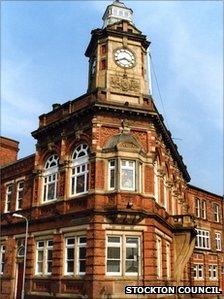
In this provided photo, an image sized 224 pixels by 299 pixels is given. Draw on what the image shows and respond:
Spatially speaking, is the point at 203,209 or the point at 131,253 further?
the point at 203,209

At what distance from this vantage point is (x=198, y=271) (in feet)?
134

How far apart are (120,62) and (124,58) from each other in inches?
18.0

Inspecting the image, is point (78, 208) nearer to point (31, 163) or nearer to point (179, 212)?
point (31, 163)

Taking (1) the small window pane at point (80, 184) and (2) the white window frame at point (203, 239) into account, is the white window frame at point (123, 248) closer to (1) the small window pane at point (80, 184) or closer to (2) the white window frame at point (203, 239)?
(1) the small window pane at point (80, 184)

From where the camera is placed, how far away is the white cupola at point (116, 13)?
100 ft

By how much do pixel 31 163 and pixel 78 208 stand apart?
7709mm

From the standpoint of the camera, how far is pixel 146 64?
28.9m

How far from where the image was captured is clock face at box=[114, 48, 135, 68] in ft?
88.9

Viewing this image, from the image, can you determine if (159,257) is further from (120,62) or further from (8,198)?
(8,198)

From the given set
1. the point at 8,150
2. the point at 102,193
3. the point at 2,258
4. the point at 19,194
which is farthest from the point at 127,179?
the point at 8,150

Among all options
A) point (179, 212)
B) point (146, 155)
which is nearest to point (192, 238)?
point (179, 212)

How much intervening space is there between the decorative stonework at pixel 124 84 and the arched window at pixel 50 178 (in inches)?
238

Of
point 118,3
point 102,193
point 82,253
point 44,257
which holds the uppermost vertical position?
point 118,3

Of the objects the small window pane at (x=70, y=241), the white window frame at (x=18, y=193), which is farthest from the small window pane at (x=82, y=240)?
the white window frame at (x=18, y=193)
